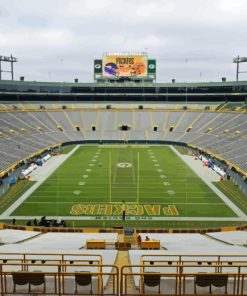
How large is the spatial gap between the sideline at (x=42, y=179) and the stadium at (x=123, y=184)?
0.17m

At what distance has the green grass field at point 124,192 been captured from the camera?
28875 millimetres

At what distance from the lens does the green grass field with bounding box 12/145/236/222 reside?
28875mm

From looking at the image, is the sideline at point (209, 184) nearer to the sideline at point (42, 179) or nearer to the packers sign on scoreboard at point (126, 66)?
the sideline at point (42, 179)

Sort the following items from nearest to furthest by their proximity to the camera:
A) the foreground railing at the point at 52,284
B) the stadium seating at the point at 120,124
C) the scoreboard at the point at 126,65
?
the foreground railing at the point at 52,284 → the stadium seating at the point at 120,124 → the scoreboard at the point at 126,65

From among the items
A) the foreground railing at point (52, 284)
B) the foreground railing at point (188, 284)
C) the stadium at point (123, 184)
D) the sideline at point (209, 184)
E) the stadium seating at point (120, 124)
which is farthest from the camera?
the stadium seating at point (120, 124)

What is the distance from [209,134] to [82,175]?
114ft

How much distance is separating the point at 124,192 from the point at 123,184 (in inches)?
127

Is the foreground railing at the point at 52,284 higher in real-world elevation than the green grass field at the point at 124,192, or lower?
higher

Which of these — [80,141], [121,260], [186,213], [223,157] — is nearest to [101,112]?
[80,141]

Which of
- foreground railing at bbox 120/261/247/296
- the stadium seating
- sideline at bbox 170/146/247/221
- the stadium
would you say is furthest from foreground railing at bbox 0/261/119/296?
the stadium seating

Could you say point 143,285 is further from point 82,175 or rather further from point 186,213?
point 82,175

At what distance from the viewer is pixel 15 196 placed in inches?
1313

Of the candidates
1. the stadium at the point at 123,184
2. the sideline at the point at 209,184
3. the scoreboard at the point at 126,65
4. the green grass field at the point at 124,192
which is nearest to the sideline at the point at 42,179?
the stadium at the point at 123,184

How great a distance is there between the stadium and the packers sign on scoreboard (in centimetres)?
23
